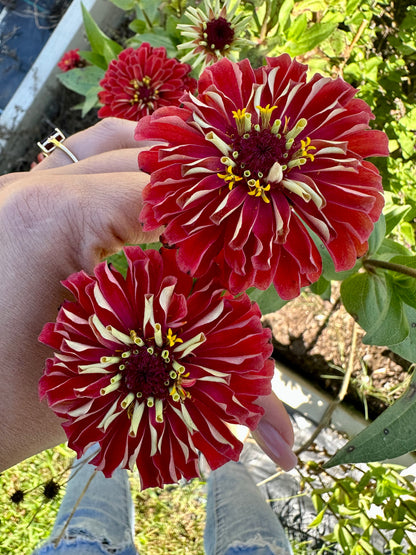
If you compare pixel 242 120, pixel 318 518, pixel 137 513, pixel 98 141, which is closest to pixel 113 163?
pixel 98 141

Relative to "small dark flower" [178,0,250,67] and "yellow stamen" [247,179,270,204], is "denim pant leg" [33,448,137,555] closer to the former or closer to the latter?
"yellow stamen" [247,179,270,204]

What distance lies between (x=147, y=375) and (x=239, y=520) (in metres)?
0.73

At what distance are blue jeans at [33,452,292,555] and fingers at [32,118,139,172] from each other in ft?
1.72

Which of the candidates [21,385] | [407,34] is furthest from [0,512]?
[407,34]

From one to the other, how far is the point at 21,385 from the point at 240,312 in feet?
0.94

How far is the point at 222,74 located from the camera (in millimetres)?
408

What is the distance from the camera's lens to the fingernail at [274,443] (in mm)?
537

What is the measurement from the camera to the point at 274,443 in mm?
545

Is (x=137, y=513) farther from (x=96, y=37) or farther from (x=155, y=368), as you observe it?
(x=96, y=37)

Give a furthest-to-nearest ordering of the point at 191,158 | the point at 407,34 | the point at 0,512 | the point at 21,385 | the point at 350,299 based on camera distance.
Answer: the point at 0,512 → the point at 407,34 → the point at 350,299 → the point at 21,385 → the point at 191,158

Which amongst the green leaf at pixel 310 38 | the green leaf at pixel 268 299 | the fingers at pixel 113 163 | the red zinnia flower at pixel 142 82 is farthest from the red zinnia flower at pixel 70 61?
the green leaf at pixel 268 299

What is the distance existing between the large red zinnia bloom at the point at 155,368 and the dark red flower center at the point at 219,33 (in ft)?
1.67

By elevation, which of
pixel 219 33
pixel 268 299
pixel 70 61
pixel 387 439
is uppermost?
pixel 70 61

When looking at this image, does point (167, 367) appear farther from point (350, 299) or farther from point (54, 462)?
point (54, 462)
